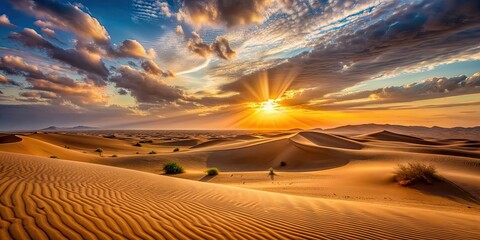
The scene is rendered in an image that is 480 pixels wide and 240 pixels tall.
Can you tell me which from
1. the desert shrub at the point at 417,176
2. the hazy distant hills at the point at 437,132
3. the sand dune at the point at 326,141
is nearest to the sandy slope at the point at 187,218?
the desert shrub at the point at 417,176

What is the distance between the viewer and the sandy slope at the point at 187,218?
11.7ft

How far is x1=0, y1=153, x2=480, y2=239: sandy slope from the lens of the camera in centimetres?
355

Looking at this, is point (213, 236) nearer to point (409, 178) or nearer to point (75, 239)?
point (75, 239)

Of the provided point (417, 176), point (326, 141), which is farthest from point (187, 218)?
point (326, 141)

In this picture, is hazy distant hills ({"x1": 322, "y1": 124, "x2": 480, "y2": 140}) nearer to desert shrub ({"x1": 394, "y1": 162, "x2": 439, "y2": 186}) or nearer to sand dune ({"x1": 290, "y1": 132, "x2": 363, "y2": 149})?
sand dune ({"x1": 290, "y1": 132, "x2": 363, "y2": 149})

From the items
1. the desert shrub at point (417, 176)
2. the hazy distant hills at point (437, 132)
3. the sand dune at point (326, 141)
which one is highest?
the hazy distant hills at point (437, 132)

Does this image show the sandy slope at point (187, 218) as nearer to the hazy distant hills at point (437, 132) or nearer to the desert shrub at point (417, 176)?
the desert shrub at point (417, 176)

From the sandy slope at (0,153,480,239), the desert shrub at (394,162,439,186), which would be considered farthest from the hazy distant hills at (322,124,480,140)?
the sandy slope at (0,153,480,239)

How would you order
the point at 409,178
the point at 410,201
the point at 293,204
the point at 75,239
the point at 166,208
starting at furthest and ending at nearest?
the point at 409,178
the point at 410,201
the point at 293,204
the point at 166,208
the point at 75,239

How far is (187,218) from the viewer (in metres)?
4.54

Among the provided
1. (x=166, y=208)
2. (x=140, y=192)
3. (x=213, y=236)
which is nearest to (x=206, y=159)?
(x=140, y=192)

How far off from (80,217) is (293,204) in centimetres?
518

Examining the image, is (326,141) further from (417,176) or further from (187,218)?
(187,218)

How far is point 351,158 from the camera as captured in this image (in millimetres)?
19500
